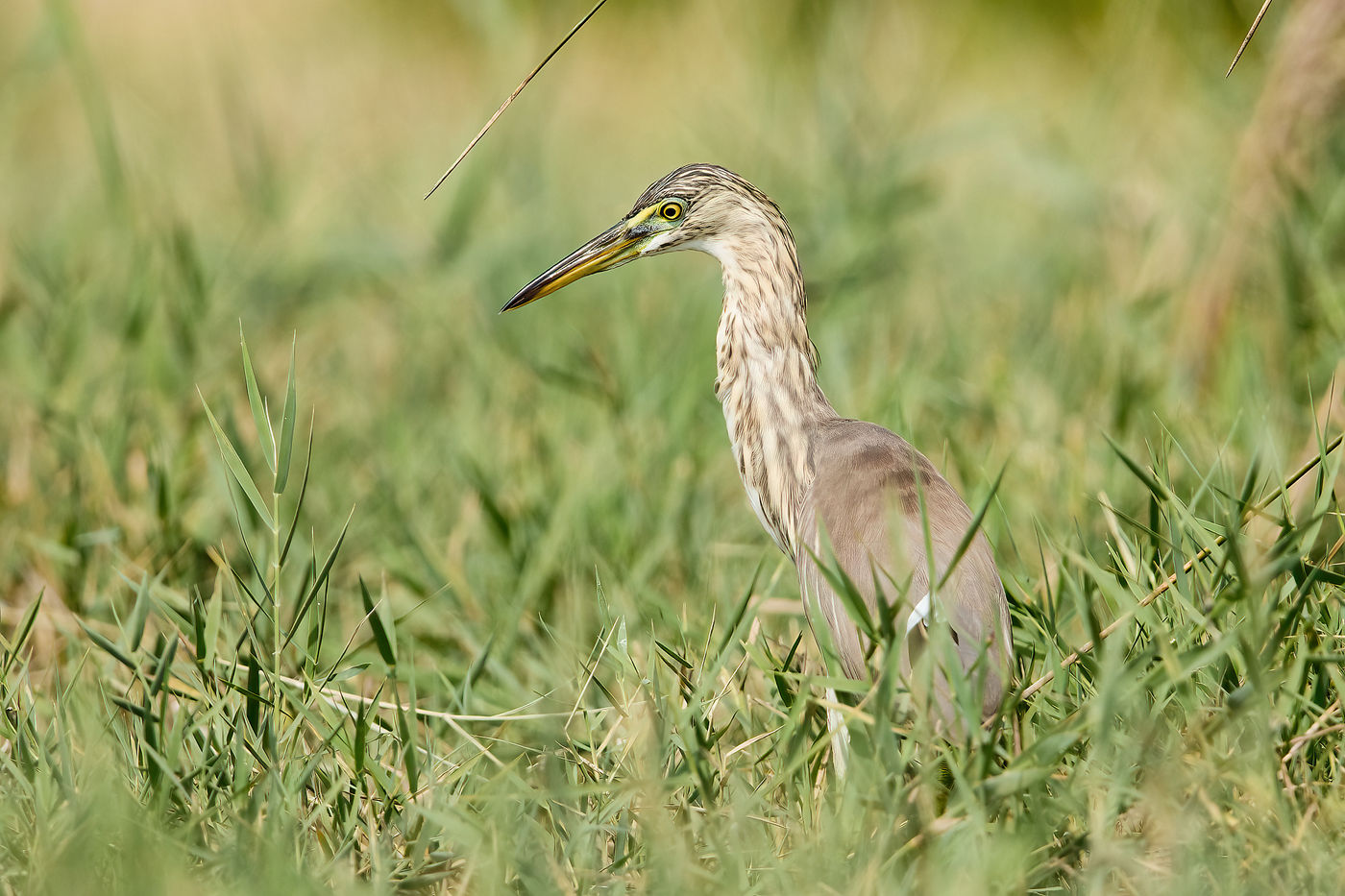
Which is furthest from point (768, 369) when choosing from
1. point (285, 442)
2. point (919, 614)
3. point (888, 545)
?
point (285, 442)

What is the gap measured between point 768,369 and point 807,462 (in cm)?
23

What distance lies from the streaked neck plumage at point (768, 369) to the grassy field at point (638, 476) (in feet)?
0.70

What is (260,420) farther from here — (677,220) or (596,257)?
(677,220)

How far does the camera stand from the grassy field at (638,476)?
184cm

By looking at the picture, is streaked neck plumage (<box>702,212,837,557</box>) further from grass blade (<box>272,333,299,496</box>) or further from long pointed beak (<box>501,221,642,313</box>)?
grass blade (<box>272,333,299,496</box>)

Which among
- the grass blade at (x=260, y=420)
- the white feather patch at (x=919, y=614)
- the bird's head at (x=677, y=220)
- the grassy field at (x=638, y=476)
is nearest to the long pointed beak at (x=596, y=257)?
the bird's head at (x=677, y=220)

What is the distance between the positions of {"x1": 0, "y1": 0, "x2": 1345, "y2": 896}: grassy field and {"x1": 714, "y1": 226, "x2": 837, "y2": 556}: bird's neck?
0.70 feet

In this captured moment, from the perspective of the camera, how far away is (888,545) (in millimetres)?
2301

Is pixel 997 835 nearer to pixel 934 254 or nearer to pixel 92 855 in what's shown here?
pixel 92 855

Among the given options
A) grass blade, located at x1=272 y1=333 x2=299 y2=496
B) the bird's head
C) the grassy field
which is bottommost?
the grassy field

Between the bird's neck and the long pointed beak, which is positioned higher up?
the long pointed beak

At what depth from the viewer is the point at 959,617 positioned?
220cm

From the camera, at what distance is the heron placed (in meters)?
2.19

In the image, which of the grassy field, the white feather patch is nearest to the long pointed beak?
the grassy field
